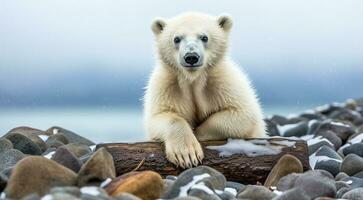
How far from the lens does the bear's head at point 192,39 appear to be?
16.9 ft

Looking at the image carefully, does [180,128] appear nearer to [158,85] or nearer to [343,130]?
[158,85]

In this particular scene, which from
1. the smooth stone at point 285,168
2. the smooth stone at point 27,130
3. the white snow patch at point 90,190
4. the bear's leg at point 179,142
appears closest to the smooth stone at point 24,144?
the smooth stone at point 27,130

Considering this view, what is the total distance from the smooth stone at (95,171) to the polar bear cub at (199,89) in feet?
3.65

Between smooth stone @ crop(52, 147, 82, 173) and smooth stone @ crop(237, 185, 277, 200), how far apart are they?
85 cm

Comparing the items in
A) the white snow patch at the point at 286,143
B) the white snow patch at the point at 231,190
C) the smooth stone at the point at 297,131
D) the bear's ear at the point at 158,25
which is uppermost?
the bear's ear at the point at 158,25

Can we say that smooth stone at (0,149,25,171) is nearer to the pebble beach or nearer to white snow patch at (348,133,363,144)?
the pebble beach

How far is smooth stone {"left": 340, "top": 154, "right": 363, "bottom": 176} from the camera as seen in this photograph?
17.5 feet

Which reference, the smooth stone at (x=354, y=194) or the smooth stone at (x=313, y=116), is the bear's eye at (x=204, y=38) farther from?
the smooth stone at (x=313, y=116)

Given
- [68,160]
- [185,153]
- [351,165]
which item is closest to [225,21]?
[185,153]

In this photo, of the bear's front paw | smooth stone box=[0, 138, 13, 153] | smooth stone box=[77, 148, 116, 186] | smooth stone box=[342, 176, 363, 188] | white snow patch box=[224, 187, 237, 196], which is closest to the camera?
smooth stone box=[77, 148, 116, 186]

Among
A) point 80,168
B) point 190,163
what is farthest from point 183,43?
point 80,168

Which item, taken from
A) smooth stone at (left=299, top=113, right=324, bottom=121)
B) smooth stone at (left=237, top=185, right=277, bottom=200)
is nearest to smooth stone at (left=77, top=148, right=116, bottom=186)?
smooth stone at (left=237, top=185, right=277, bottom=200)

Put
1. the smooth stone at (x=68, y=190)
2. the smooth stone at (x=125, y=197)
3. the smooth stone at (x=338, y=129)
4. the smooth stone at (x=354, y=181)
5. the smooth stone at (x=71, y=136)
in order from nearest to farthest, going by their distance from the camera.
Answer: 1. the smooth stone at (x=68, y=190)
2. the smooth stone at (x=125, y=197)
3. the smooth stone at (x=354, y=181)
4. the smooth stone at (x=71, y=136)
5. the smooth stone at (x=338, y=129)

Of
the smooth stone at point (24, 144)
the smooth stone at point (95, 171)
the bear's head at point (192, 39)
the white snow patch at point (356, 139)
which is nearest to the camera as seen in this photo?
the smooth stone at point (95, 171)
